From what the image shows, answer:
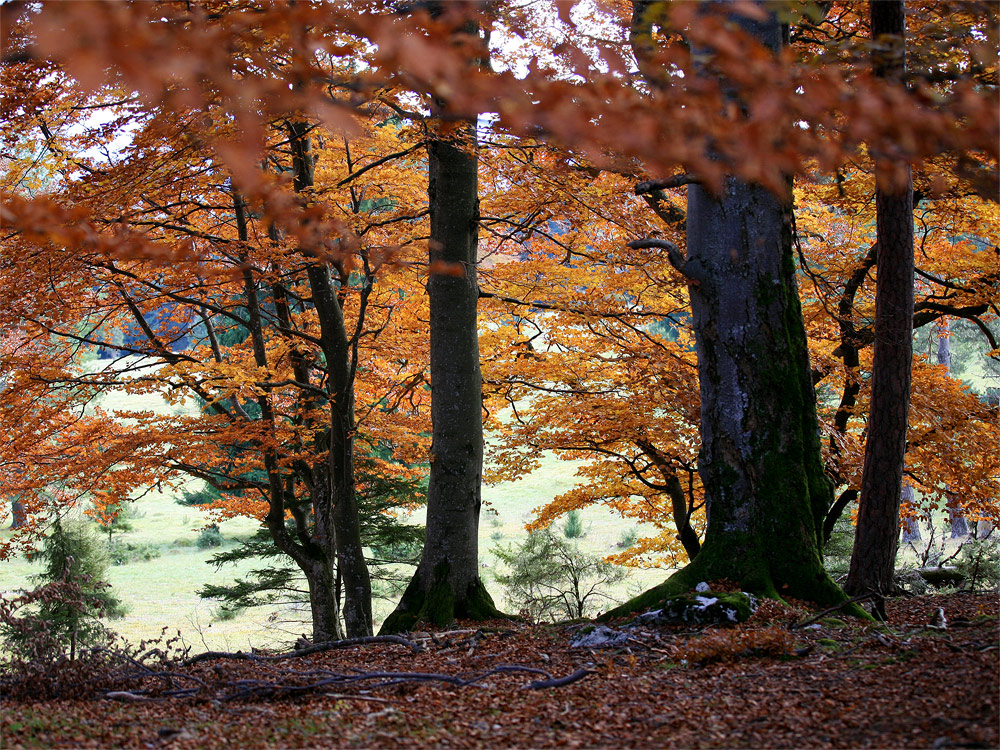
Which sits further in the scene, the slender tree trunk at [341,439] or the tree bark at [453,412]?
the slender tree trunk at [341,439]

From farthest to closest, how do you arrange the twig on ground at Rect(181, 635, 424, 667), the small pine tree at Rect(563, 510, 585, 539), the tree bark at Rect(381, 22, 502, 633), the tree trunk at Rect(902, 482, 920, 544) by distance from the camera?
the small pine tree at Rect(563, 510, 585, 539)
the tree trunk at Rect(902, 482, 920, 544)
the tree bark at Rect(381, 22, 502, 633)
the twig on ground at Rect(181, 635, 424, 667)

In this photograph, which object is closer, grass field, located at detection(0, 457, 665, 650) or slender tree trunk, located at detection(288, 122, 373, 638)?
slender tree trunk, located at detection(288, 122, 373, 638)

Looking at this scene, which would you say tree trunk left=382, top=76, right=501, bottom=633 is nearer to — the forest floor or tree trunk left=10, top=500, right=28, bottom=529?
the forest floor

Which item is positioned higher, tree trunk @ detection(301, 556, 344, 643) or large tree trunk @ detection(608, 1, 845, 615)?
large tree trunk @ detection(608, 1, 845, 615)

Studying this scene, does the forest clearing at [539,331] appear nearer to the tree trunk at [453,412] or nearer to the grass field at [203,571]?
the tree trunk at [453,412]

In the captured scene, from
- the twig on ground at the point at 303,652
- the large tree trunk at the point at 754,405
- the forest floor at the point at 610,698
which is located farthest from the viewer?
the large tree trunk at the point at 754,405

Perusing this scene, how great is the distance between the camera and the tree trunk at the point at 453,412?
5973 mm

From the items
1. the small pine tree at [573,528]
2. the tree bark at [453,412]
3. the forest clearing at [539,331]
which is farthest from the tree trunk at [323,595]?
the small pine tree at [573,528]

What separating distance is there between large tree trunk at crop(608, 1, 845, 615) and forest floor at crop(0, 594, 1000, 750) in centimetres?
50

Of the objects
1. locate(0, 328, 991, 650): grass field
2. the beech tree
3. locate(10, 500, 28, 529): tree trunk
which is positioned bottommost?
locate(0, 328, 991, 650): grass field

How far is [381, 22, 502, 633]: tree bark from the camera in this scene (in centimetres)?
597

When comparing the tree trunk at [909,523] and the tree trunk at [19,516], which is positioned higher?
the tree trunk at [19,516]

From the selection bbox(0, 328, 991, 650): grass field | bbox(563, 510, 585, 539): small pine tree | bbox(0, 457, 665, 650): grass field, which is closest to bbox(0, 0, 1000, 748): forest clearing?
bbox(0, 328, 991, 650): grass field

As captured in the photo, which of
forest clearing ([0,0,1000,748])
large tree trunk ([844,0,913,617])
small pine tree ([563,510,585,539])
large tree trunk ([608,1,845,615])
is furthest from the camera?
small pine tree ([563,510,585,539])
